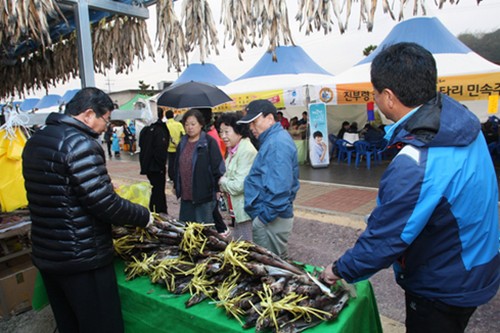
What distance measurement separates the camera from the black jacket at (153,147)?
18.8ft

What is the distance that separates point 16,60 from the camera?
476 cm

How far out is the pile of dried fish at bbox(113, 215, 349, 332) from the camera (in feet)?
5.10

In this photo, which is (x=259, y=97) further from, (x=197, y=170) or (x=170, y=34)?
(x=170, y=34)

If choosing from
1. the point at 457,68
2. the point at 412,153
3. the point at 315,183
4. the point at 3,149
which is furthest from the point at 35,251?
the point at 457,68

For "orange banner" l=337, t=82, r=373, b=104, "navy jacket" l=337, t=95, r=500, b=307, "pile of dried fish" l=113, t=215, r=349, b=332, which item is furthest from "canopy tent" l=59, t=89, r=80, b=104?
"orange banner" l=337, t=82, r=373, b=104

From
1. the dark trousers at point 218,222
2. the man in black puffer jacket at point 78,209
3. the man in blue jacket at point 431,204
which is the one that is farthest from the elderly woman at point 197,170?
the man in blue jacket at point 431,204

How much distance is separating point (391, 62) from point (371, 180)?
731cm

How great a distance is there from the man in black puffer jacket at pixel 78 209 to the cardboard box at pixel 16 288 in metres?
1.46

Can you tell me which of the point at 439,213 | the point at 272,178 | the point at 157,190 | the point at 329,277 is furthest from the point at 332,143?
the point at 439,213

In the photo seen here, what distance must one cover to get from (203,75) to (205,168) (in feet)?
32.7

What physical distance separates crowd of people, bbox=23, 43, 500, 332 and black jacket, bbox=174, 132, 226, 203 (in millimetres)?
1236

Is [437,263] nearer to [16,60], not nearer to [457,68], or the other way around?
[16,60]

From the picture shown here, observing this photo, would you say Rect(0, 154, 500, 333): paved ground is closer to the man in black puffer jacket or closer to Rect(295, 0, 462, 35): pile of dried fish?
the man in black puffer jacket

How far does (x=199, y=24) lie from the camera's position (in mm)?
3074
